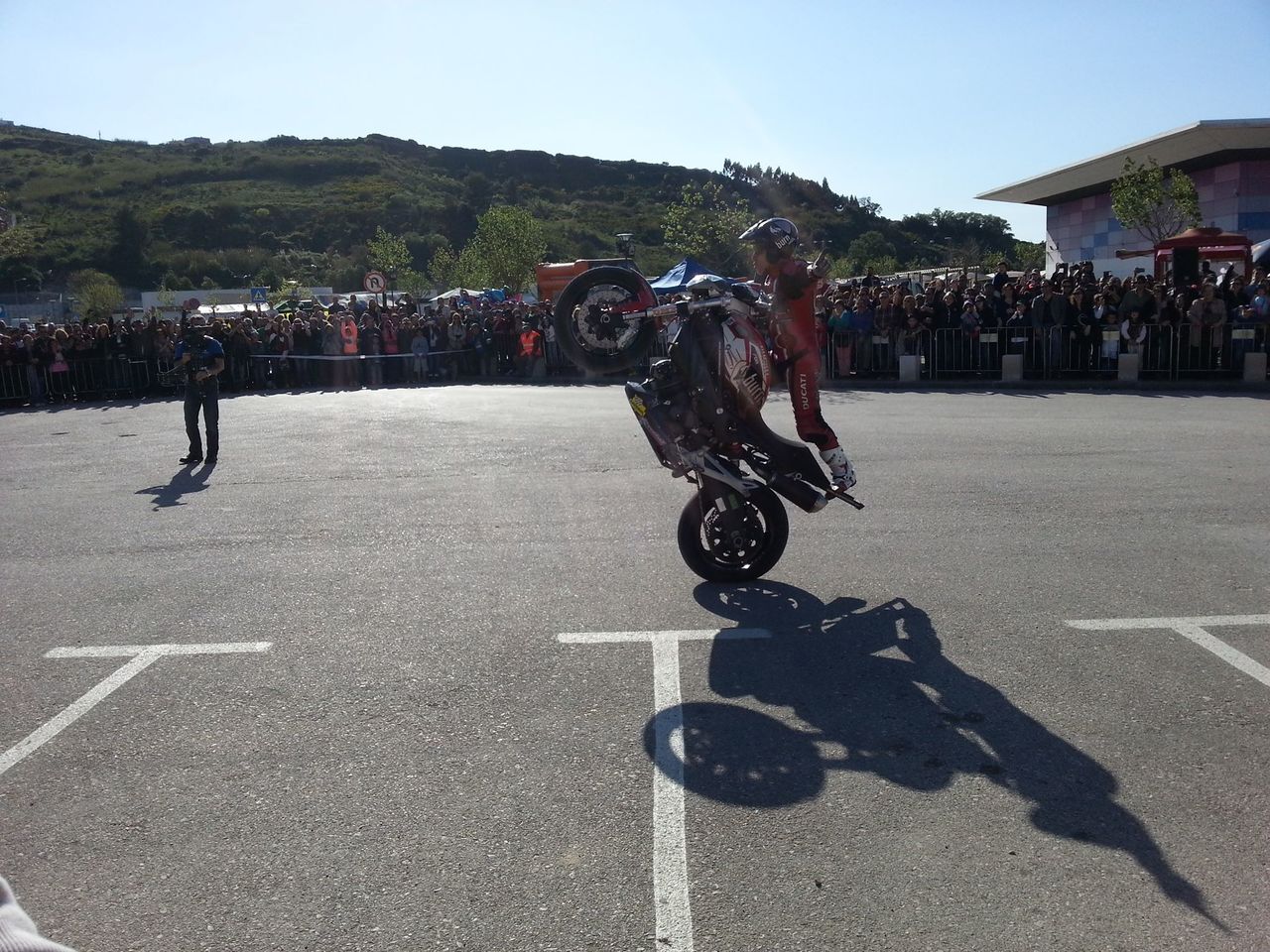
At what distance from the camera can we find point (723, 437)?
667cm

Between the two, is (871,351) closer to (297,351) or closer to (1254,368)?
(1254,368)

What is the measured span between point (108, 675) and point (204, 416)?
8129 millimetres

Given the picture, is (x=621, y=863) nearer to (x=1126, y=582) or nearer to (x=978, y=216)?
(x=1126, y=582)

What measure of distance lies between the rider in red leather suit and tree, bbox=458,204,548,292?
5825 cm

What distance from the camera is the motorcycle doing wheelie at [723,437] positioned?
663 centimetres

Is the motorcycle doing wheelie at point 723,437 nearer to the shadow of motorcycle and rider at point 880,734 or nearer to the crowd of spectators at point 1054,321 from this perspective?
the shadow of motorcycle and rider at point 880,734

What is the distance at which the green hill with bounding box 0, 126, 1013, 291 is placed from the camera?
83.8m

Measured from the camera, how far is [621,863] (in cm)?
355

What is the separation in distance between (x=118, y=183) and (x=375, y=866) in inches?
4664

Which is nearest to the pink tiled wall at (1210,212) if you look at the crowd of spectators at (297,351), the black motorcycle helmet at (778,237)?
the crowd of spectators at (297,351)

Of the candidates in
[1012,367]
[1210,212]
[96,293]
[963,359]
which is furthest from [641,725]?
[96,293]

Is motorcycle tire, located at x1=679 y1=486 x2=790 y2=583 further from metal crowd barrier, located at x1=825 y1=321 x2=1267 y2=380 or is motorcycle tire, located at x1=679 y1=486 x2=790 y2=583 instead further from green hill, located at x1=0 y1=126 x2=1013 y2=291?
green hill, located at x1=0 y1=126 x2=1013 y2=291

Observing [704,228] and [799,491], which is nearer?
[799,491]

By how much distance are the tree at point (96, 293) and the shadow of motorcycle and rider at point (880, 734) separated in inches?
2500
